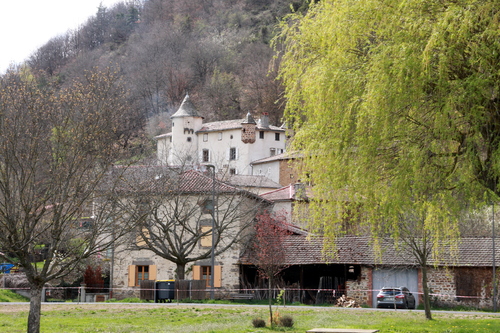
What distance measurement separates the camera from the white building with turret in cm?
7650

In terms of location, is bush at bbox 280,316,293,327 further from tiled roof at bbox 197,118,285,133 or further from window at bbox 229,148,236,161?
window at bbox 229,148,236,161

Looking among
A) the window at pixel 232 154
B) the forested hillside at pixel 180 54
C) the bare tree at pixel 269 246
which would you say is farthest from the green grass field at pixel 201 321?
the forested hillside at pixel 180 54

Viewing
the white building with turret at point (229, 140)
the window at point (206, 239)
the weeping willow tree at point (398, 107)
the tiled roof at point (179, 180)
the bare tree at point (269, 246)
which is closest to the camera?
the weeping willow tree at point (398, 107)

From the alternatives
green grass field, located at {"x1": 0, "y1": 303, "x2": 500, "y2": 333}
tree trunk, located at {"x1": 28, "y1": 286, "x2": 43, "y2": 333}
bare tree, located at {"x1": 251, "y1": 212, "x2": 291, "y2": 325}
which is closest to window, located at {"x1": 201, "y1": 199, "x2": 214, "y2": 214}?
bare tree, located at {"x1": 251, "y1": 212, "x2": 291, "y2": 325}

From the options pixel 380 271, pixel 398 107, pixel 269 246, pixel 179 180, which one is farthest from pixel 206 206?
pixel 398 107

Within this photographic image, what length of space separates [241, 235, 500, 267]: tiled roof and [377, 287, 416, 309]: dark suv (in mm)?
1416

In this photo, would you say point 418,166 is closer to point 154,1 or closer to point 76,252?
point 76,252

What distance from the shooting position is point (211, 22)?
5935 inches

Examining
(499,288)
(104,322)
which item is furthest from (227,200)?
(104,322)

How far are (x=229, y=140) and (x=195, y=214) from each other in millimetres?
41799

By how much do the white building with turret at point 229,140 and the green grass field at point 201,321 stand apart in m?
48.9

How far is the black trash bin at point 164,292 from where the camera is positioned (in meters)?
31.6

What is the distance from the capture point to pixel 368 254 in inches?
1308

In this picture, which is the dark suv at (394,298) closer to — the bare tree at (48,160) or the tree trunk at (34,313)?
the bare tree at (48,160)
